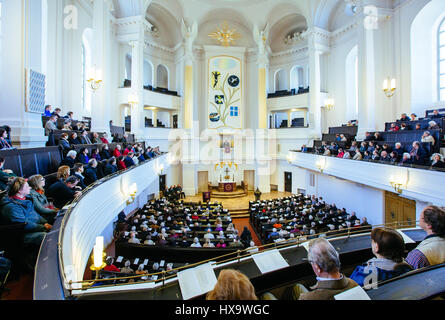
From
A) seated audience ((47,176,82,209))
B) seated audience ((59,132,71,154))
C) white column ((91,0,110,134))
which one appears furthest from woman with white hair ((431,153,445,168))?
white column ((91,0,110,134))

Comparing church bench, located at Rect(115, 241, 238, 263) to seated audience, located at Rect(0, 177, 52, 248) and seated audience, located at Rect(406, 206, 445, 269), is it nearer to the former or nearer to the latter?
seated audience, located at Rect(0, 177, 52, 248)

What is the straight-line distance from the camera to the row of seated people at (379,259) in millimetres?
1723

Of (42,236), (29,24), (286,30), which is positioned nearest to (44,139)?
(29,24)

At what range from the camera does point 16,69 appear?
5.89 meters

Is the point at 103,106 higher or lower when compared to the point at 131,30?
lower

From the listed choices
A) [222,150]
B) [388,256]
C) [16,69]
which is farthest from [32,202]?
[222,150]

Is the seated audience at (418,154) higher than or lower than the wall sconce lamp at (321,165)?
higher

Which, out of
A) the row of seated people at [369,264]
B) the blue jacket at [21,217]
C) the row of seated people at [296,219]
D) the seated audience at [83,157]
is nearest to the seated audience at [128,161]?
the seated audience at [83,157]

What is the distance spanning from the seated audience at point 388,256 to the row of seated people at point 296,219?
6.23 m

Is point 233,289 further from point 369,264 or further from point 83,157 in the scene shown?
point 83,157

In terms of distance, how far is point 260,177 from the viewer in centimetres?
1941

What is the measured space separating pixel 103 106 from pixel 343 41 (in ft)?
52.7

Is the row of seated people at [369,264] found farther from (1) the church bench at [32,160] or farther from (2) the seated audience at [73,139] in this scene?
(2) the seated audience at [73,139]
